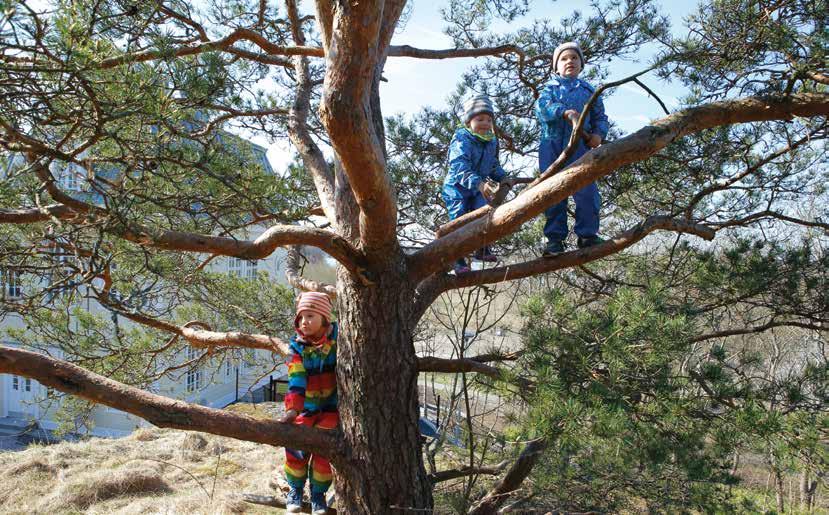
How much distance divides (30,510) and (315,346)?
353cm

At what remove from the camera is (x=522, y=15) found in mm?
3979

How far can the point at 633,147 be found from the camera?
2.05 meters

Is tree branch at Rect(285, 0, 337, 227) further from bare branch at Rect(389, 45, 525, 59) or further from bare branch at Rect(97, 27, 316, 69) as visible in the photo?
bare branch at Rect(389, 45, 525, 59)

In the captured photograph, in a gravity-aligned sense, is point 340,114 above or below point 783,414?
above

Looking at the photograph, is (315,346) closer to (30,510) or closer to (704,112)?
(704,112)

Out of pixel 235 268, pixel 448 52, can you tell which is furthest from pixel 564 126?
pixel 235 268

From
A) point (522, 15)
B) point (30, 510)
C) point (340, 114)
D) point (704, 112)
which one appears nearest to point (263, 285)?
point (30, 510)

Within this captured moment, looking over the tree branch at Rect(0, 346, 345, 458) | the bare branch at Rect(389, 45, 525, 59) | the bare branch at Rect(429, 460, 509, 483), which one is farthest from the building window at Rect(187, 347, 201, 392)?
the bare branch at Rect(389, 45, 525, 59)

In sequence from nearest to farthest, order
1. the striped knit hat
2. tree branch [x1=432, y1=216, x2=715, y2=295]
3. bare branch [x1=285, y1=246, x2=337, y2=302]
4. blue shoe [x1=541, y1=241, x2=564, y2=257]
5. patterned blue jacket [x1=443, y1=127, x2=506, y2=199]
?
tree branch [x1=432, y1=216, x2=715, y2=295]
the striped knit hat
blue shoe [x1=541, y1=241, x2=564, y2=257]
patterned blue jacket [x1=443, y1=127, x2=506, y2=199]
bare branch [x1=285, y1=246, x2=337, y2=302]

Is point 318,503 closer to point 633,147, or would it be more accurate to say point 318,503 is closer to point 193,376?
point 633,147

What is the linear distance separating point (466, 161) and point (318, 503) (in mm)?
1980

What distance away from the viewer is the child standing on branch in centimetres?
265

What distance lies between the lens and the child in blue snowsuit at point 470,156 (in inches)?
117

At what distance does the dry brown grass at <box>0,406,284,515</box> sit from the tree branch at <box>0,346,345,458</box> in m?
2.00
